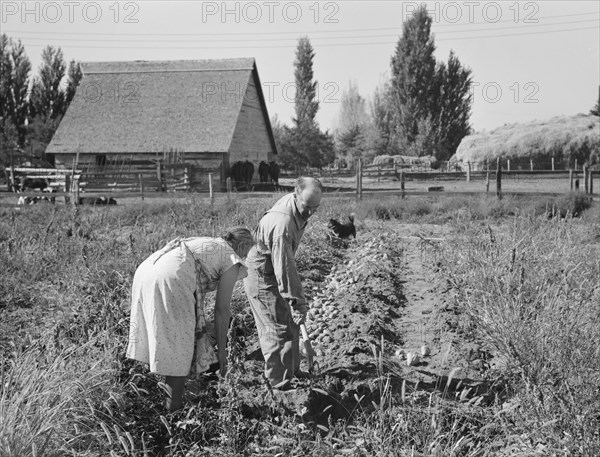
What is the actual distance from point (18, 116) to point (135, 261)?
4041 centimetres

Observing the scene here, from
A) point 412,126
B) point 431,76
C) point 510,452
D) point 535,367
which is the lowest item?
point 510,452

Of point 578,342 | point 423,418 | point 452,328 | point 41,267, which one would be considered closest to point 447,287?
point 452,328

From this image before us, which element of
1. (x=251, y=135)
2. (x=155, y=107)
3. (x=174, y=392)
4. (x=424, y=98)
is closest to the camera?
(x=174, y=392)

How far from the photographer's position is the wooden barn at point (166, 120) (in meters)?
27.6

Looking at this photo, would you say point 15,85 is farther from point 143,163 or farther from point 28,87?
point 143,163

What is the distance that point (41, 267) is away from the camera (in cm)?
768

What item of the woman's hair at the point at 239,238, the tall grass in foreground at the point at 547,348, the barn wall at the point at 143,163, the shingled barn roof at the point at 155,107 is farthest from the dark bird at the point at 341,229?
the shingled barn roof at the point at 155,107

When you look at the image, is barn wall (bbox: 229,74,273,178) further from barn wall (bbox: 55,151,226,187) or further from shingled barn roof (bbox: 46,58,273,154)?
barn wall (bbox: 55,151,226,187)

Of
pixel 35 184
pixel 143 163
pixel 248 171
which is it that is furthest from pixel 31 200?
pixel 248 171

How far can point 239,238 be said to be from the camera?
446cm

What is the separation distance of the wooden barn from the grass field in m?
18.8

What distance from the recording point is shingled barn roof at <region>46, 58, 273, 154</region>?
2828 centimetres

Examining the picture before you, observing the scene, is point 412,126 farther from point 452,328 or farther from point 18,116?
point 452,328

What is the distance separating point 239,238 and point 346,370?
1.33 meters
